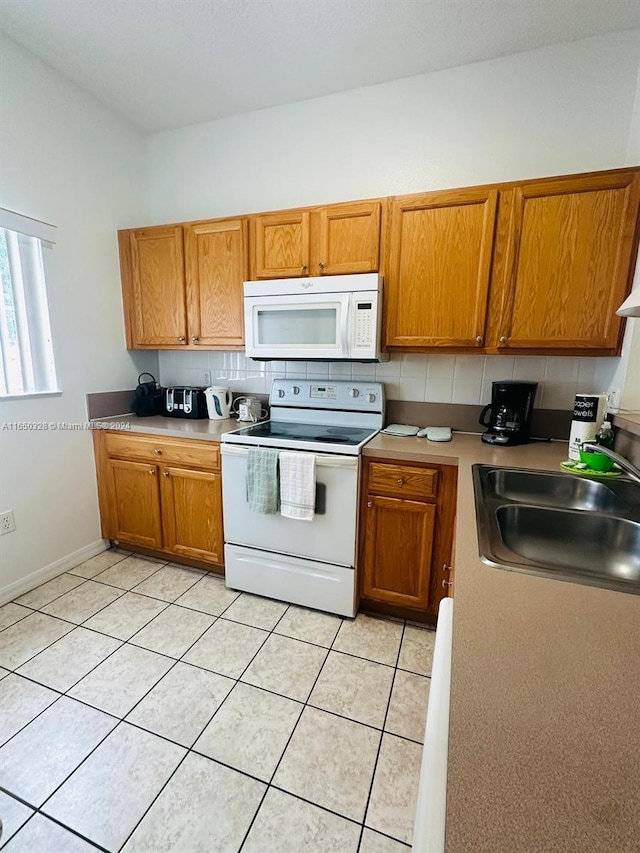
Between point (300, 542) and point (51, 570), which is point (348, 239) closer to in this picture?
point (300, 542)

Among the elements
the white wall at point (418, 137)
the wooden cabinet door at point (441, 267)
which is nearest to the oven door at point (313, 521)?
the wooden cabinet door at point (441, 267)

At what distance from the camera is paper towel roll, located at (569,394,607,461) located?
1.57 metres

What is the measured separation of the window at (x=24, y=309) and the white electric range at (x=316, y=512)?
1144 millimetres

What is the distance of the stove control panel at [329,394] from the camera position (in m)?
2.18

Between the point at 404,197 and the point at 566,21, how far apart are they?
96cm

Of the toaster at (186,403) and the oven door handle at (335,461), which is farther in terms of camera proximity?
the toaster at (186,403)

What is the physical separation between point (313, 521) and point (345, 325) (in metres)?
0.99

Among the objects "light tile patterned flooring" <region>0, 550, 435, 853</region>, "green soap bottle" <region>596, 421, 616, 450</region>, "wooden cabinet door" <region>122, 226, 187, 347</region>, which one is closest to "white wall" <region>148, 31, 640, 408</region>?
"green soap bottle" <region>596, 421, 616, 450</region>

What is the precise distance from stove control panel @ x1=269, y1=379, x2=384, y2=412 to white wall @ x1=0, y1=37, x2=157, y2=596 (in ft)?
3.80

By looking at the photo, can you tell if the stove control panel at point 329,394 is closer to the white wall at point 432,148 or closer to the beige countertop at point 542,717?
the white wall at point 432,148

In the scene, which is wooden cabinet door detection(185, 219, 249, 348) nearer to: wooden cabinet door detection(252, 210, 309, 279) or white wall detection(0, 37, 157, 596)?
wooden cabinet door detection(252, 210, 309, 279)

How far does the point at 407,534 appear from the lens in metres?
1.80

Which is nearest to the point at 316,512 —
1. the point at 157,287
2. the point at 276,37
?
the point at 157,287

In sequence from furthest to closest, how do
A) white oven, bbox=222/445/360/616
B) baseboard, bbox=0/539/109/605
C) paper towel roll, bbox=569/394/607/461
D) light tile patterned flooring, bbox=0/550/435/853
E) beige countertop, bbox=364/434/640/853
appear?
baseboard, bbox=0/539/109/605
white oven, bbox=222/445/360/616
paper towel roll, bbox=569/394/607/461
light tile patterned flooring, bbox=0/550/435/853
beige countertop, bbox=364/434/640/853
